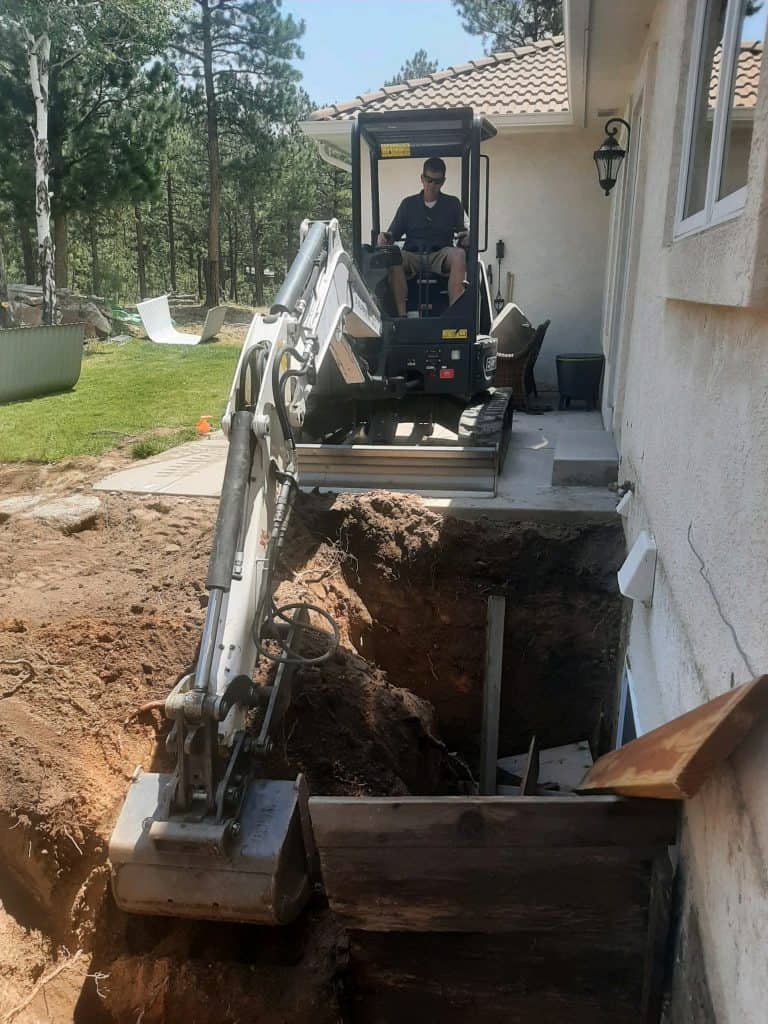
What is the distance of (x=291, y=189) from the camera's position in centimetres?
2775

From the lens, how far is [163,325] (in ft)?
65.2

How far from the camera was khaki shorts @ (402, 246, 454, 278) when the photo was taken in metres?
7.16

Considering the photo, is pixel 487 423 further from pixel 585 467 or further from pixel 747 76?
pixel 747 76

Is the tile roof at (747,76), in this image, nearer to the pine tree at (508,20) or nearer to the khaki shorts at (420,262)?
the khaki shorts at (420,262)

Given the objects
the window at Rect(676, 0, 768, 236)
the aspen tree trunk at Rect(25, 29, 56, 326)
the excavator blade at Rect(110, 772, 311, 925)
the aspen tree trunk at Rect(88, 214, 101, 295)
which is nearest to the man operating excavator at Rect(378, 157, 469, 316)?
the window at Rect(676, 0, 768, 236)

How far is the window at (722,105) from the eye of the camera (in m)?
2.46

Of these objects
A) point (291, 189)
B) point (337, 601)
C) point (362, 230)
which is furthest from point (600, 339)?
point (291, 189)

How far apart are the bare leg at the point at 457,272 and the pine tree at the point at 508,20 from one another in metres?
22.1

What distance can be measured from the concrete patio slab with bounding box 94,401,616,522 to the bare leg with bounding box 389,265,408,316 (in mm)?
1709

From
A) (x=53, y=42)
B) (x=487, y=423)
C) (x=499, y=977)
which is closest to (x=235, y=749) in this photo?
(x=499, y=977)

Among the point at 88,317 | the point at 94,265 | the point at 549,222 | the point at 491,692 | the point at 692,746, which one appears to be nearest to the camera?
the point at 692,746

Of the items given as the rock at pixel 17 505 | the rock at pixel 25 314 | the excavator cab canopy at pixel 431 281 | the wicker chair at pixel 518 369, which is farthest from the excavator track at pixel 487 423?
the rock at pixel 25 314

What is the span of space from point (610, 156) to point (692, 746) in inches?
324

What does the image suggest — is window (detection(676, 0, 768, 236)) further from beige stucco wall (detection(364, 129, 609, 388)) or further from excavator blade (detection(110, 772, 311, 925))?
beige stucco wall (detection(364, 129, 609, 388))
